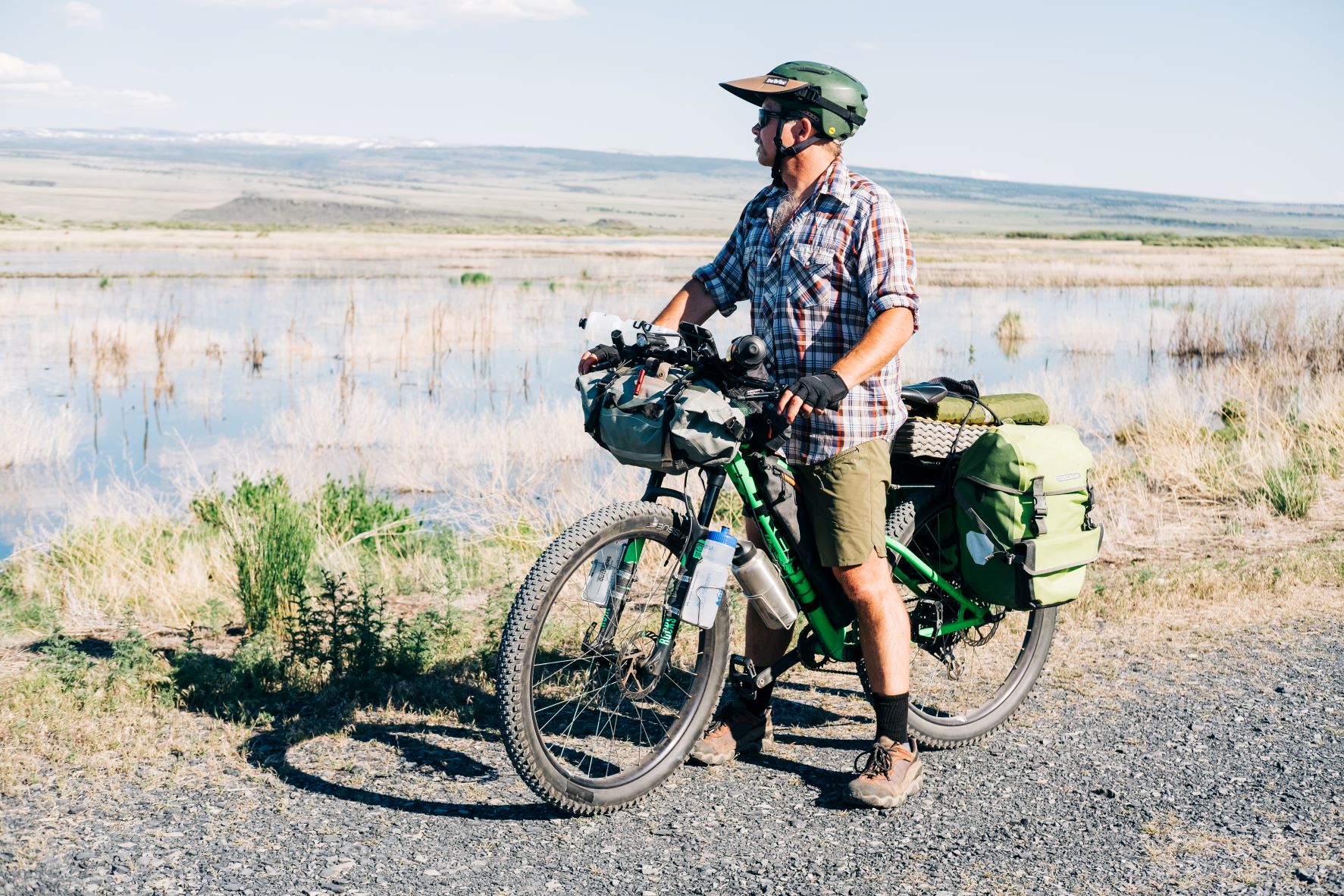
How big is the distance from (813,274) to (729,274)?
1.50 feet

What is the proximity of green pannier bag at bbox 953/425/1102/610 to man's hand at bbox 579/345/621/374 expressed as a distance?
52.0 inches

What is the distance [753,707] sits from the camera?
457cm

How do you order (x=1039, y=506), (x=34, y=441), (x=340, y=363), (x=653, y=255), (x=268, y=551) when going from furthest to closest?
(x=653, y=255) → (x=340, y=363) → (x=34, y=441) → (x=268, y=551) → (x=1039, y=506)

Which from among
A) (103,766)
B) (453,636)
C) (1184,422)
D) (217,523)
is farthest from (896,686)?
(1184,422)

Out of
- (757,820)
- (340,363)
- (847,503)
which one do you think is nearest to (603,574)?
(847,503)

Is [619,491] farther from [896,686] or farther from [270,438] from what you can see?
[896,686]

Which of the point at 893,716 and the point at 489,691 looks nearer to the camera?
the point at 893,716

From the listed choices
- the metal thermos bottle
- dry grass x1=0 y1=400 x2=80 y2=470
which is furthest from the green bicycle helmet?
dry grass x1=0 y1=400 x2=80 y2=470

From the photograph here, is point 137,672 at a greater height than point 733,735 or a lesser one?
lesser

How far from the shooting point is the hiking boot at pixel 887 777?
4.07 meters

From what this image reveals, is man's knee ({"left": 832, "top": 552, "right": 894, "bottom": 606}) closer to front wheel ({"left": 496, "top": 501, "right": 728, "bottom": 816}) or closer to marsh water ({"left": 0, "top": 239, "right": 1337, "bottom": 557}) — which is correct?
front wheel ({"left": 496, "top": 501, "right": 728, "bottom": 816})

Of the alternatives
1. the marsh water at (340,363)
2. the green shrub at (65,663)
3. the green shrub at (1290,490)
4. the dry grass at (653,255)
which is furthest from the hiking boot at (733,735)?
the dry grass at (653,255)

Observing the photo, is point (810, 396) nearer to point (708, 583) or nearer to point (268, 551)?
point (708, 583)

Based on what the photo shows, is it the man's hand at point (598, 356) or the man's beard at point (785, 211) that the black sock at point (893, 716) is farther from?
the man's beard at point (785, 211)
